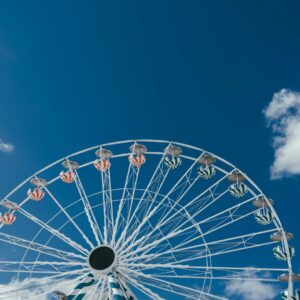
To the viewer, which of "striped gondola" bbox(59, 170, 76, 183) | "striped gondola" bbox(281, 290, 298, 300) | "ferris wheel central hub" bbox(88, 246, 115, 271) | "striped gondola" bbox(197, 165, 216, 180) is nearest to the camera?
"ferris wheel central hub" bbox(88, 246, 115, 271)

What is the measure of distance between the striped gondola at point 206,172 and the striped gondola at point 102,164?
216 inches

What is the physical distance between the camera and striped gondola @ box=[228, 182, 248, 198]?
21939mm

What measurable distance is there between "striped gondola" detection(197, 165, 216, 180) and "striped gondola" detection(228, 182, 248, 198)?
145cm

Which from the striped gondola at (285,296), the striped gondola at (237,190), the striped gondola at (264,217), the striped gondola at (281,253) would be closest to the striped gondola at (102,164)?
the striped gondola at (237,190)

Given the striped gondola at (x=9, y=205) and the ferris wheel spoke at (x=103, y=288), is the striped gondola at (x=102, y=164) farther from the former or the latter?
the ferris wheel spoke at (x=103, y=288)

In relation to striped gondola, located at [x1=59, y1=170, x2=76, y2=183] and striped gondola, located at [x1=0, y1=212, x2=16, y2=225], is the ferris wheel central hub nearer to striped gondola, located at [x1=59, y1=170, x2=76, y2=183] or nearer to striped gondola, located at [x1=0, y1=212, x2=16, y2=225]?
striped gondola, located at [x1=59, y1=170, x2=76, y2=183]

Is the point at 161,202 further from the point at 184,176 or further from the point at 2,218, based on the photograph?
the point at 2,218

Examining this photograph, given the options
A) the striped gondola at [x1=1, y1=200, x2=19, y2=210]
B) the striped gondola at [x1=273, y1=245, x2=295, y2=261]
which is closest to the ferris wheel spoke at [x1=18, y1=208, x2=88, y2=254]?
the striped gondola at [x1=1, y1=200, x2=19, y2=210]

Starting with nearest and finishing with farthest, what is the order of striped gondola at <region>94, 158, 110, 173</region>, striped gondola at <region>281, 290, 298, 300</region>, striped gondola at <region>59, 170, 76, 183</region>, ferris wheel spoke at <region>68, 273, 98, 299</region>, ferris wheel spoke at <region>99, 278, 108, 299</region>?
ferris wheel spoke at <region>99, 278, 108, 299</region> < ferris wheel spoke at <region>68, 273, 98, 299</region> < striped gondola at <region>281, 290, 298, 300</region> < striped gondola at <region>59, 170, 76, 183</region> < striped gondola at <region>94, 158, 110, 173</region>

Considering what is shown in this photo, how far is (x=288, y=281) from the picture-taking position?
19.6 m

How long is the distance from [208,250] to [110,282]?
5.74 m

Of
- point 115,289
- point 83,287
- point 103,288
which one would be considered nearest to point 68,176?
point 83,287

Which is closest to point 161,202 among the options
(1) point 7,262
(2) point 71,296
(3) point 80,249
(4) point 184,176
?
(4) point 184,176

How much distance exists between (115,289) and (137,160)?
26.3 ft
